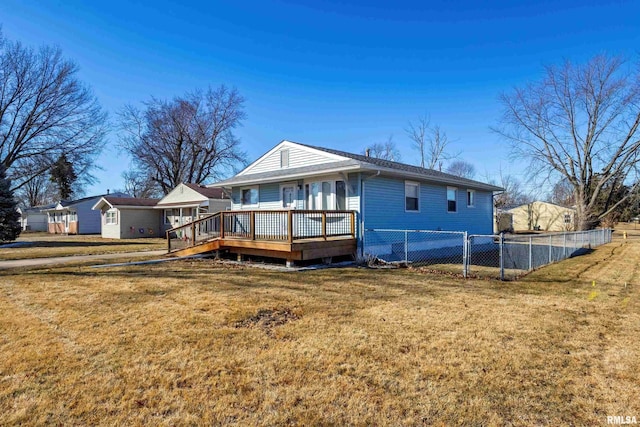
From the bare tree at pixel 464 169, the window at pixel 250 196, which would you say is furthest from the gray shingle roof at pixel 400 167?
the bare tree at pixel 464 169

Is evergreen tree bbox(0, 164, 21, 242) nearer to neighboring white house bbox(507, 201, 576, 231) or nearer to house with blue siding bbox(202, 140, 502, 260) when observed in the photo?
house with blue siding bbox(202, 140, 502, 260)

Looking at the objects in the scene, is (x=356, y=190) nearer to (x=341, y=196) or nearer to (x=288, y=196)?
(x=341, y=196)

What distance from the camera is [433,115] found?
3647 centimetres

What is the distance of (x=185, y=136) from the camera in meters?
37.5

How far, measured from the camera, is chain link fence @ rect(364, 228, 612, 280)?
9867 mm

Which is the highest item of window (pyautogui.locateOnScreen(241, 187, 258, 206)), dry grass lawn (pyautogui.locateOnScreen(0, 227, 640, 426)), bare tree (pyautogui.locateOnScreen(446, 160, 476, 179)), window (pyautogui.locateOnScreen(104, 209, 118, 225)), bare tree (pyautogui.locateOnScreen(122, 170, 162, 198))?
bare tree (pyautogui.locateOnScreen(446, 160, 476, 179))

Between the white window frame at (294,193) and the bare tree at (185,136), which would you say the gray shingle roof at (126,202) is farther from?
the white window frame at (294,193)

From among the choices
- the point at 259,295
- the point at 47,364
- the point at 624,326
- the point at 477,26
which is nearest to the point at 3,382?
the point at 47,364

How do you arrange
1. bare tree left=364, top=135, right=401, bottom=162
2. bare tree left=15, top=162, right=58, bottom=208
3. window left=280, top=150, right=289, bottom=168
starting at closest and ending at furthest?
window left=280, top=150, right=289, bottom=168 → bare tree left=364, top=135, right=401, bottom=162 → bare tree left=15, top=162, right=58, bottom=208

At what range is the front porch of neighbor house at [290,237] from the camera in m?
9.63

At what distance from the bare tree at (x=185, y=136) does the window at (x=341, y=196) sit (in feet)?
98.4

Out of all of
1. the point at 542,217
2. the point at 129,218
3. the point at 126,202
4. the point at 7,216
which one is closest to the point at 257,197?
the point at 7,216

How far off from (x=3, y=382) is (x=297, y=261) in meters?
7.73

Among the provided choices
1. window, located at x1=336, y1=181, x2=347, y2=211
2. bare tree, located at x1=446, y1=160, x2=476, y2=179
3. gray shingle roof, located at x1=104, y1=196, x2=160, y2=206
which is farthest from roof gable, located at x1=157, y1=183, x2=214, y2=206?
bare tree, located at x1=446, y1=160, x2=476, y2=179
